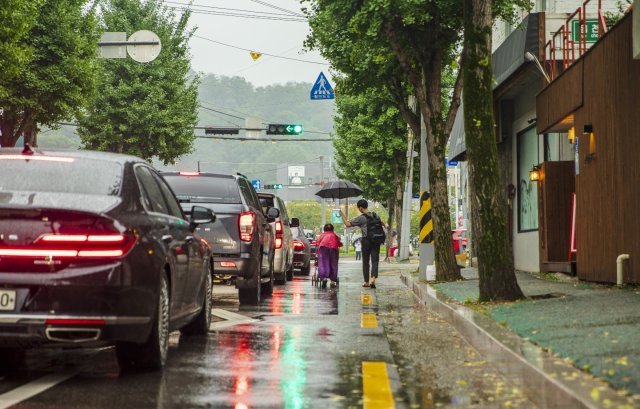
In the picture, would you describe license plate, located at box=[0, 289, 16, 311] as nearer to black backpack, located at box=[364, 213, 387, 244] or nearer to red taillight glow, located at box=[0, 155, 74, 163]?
red taillight glow, located at box=[0, 155, 74, 163]

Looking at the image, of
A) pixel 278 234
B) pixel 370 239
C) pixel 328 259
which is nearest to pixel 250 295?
pixel 278 234

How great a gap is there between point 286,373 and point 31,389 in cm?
183

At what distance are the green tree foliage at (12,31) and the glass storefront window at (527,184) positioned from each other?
11661 millimetres

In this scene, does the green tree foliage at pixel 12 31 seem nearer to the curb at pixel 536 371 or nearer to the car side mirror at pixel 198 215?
the car side mirror at pixel 198 215

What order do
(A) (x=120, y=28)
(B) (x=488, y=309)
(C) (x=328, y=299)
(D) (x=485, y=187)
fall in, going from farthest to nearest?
(A) (x=120, y=28), (C) (x=328, y=299), (D) (x=485, y=187), (B) (x=488, y=309)

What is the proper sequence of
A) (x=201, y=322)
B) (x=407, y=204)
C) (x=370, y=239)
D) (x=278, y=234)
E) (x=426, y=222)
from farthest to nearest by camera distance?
(x=407, y=204) < (x=426, y=222) < (x=370, y=239) < (x=278, y=234) < (x=201, y=322)

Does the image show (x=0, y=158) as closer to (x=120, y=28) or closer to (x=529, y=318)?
(x=529, y=318)

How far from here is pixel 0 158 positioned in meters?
7.66

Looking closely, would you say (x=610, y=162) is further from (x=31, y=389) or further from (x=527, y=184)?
(x=31, y=389)

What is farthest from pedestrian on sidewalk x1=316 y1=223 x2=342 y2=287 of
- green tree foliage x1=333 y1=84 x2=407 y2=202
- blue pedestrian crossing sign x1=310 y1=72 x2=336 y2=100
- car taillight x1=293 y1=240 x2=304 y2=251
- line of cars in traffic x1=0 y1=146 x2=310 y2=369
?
green tree foliage x1=333 y1=84 x2=407 y2=202

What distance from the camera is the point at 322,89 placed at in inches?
1550

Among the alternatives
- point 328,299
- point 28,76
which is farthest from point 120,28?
point 328,299

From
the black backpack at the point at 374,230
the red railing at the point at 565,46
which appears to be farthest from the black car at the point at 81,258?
the black backpack at the point at 374,230

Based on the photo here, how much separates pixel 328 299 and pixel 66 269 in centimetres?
1013
